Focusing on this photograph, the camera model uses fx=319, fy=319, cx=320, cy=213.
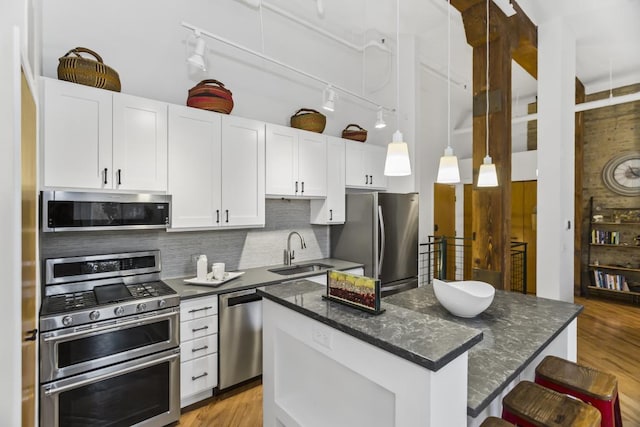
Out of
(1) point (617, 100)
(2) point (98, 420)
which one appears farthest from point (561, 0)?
(2) point (98, 420)

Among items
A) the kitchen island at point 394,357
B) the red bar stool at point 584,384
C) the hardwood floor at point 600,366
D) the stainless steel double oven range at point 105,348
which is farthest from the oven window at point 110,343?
the red bar stool at point 584,384

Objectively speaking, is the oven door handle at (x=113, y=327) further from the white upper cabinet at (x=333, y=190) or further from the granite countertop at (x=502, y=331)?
the white upper cabinet at (x=333, y=190)

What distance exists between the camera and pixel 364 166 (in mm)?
3949

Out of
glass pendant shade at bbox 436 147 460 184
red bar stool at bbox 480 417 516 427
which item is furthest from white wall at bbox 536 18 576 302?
red bar stool at bbox 480 417 516 427

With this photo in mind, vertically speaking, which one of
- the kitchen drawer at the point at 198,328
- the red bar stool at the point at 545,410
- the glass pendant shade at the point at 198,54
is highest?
the glass pendant shade at the point at 198,54

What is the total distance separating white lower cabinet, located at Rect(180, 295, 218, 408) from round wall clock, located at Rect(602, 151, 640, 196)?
6467mm

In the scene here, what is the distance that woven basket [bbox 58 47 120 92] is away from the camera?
210 centimetres

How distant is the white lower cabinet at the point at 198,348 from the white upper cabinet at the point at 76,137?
1.07m

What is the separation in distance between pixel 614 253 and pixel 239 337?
20.8 feet

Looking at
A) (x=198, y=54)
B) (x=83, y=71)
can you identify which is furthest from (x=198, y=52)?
(x=83, y=71)

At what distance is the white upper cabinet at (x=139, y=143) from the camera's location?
2.25 meters

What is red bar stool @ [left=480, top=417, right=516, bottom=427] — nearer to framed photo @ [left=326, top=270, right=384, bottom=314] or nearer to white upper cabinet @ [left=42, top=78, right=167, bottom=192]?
framed photo @ [left=326, top=270, right=384, bottom=314]

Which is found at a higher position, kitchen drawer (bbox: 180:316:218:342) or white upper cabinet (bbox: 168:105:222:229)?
white upper cabinet (bbox: 168:105:222:229)

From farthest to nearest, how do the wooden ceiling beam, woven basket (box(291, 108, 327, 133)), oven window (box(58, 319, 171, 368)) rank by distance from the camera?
woven basket (box(291, 108, 327, 133)), the wooden ceiling beam, oven window (box(58, 319, 171, 368))
